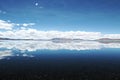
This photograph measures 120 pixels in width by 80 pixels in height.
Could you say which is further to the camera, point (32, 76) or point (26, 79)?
point (32, 76)

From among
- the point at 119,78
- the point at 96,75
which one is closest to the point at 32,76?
the point at 96,75

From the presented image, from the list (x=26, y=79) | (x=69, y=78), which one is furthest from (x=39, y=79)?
(x=69, y=78)

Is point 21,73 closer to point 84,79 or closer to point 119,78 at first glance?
point 84,79

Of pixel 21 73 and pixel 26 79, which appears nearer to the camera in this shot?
pixel 26 79

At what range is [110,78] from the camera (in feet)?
164

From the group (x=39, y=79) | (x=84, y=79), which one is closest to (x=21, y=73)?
(x=39, y=79)

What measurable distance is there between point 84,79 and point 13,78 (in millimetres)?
14990

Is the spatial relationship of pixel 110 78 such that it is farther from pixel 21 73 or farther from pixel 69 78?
pixel 21 73

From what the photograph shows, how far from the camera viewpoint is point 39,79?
48000mm

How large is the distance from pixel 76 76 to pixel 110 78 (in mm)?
7477

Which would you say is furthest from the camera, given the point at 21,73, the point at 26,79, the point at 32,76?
the point at 21,73

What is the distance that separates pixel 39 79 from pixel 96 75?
1392 cm

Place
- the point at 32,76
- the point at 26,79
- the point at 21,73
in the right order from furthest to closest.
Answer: the point at 21,73, the point at 32,76, the point at 26,79

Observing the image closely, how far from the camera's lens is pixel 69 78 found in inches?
1951
